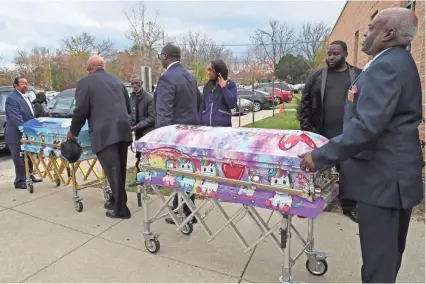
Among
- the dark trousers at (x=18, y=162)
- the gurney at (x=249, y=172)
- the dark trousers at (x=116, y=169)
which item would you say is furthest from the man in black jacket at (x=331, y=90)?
the dark trousers at (x=18, y=162)

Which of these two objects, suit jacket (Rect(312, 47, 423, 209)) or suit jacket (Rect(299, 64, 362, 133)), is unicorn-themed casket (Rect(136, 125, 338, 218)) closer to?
suit jacket (Rect(312, 47, 423, 209))

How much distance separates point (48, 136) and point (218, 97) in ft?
8.09

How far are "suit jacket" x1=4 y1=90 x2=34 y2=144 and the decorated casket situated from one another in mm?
279

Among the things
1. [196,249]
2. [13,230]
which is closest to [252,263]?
[196,249]

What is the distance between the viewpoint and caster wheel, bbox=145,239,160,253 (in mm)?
3309

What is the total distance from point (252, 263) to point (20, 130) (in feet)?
13.5

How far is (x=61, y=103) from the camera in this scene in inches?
459

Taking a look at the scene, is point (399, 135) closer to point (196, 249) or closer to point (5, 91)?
point (196, 249)

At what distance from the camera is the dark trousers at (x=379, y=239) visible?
75.7 inches

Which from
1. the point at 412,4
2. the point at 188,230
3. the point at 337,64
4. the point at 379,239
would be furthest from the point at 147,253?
the point at 412,4

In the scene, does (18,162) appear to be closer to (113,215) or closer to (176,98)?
(113,215)

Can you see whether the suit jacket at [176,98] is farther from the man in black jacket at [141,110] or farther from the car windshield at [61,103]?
the car windshield at [61,103]

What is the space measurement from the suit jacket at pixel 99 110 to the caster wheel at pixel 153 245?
1300 mm

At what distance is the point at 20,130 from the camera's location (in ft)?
17.1
